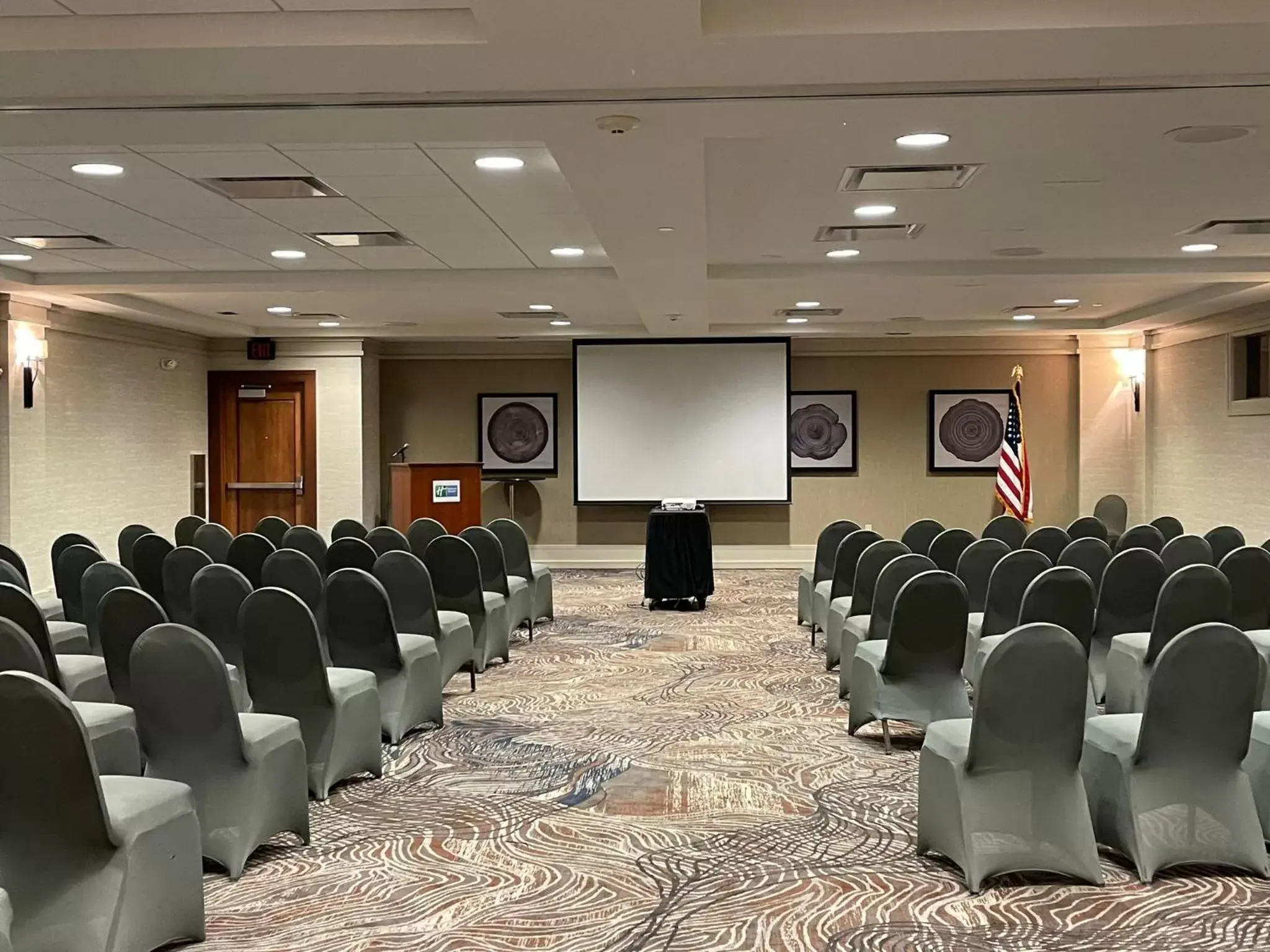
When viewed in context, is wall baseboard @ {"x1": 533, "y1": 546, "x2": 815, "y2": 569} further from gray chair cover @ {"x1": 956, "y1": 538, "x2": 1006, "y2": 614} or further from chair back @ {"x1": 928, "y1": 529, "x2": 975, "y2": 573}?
gray chair cover @ {"x1": 956, "y1": 538, "x2": 1006, "y2": 614}

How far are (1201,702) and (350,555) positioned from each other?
18.7 feet

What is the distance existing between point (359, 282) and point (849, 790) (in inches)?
273

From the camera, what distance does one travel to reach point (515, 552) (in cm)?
1020

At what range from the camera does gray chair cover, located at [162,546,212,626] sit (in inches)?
276

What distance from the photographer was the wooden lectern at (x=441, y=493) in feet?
42.8

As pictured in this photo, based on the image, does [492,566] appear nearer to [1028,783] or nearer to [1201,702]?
[1028,783]

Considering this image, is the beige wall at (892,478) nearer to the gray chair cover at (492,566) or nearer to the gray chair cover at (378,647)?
the gray chair cover at (492,566)

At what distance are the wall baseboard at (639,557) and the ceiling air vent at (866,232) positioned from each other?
7.90m

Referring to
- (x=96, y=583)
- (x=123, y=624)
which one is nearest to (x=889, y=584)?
(x=123, y=624)

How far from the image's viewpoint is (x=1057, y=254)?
946 centimetres

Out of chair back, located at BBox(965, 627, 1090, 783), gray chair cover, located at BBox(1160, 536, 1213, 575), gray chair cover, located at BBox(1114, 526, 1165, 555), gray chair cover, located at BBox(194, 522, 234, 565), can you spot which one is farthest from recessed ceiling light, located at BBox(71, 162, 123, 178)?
gray chair cover, located at BBox(1114, 526, 1165, 555)

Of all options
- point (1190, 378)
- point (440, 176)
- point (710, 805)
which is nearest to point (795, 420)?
point (1190, 378)

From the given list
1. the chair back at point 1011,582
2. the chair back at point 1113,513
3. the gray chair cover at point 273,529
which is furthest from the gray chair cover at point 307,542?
the chair back at point 1113,513

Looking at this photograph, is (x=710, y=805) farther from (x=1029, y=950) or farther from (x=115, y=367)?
(x=115, y=367)
